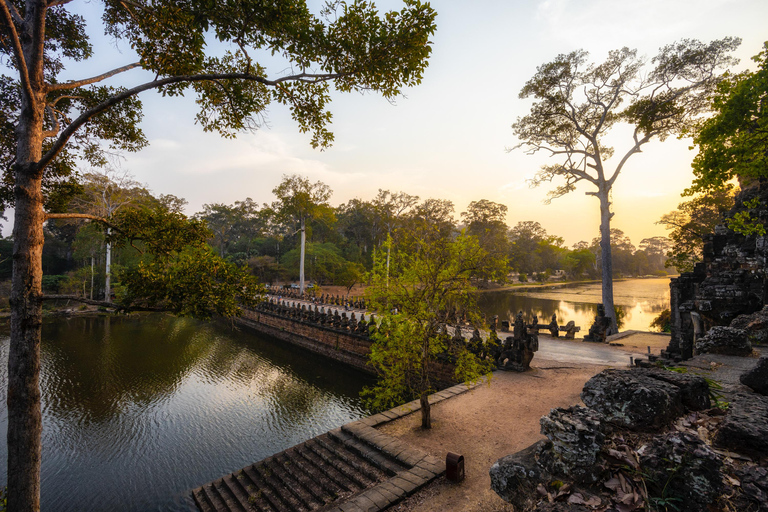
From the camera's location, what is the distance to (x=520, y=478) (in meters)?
2.99

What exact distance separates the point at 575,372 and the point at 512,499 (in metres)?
9.39

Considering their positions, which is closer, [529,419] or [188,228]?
[188,228]

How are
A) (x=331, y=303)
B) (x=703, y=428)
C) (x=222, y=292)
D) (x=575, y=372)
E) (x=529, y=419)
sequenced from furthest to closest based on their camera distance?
(x=331, y=303) → (x=575, y=372) → (x=529, y=419) → (x=222, y=292) → (x=703, y=428)

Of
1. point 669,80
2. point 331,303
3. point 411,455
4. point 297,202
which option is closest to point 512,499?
point 411,455

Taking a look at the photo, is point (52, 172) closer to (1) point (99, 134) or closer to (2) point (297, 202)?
(1) point (99, 134)

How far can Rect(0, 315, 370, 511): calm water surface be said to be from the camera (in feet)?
27.0

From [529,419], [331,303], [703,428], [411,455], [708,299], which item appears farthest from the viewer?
[331,303]

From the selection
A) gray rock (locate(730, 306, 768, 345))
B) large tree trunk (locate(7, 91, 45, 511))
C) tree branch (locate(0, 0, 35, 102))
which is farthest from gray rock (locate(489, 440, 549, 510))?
tree branch (locate(0, 0, 35, 102))

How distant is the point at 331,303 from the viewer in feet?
97.2

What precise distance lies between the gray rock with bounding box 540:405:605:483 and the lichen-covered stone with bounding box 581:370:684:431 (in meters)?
0.23

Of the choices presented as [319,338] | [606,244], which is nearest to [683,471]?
[319,338]

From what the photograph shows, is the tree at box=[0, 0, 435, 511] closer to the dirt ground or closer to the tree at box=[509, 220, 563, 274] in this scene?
the dirt ground

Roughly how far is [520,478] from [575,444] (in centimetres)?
70

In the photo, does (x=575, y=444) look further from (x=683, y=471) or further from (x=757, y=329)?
(x=757, y=329)
